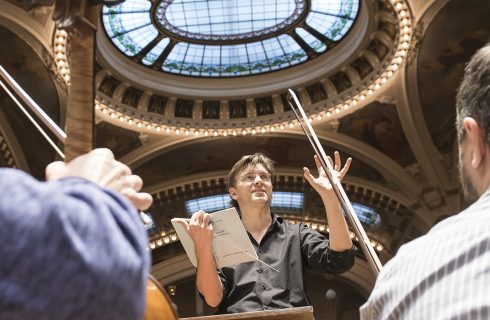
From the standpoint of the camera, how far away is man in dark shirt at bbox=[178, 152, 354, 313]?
2879 mm

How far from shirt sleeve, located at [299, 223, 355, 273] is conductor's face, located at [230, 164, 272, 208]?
31 cm

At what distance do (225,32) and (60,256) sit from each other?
13.5 metres

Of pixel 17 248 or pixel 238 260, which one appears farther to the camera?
pixel 238 260

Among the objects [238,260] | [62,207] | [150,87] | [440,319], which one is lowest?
[440,319]

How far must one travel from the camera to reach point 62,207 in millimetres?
868

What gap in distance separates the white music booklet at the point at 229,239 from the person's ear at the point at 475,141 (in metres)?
1.50

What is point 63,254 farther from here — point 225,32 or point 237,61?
point 237,61

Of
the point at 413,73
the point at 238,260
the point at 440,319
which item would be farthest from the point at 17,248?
the point at 413,73

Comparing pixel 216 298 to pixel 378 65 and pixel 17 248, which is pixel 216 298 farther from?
pixel 378 65

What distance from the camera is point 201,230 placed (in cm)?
288

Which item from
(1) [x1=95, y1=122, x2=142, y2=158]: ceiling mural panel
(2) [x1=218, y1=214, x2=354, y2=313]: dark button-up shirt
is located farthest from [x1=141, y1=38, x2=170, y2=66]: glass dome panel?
(2) [x1=218, y1=214, x2=354, y2=313]: dark button-up shirt

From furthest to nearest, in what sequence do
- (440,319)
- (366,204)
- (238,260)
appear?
(366,204) → (238,260) → (440,319)

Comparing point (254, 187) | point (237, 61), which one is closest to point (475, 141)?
point (254, 187)

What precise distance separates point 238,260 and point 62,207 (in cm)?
205
